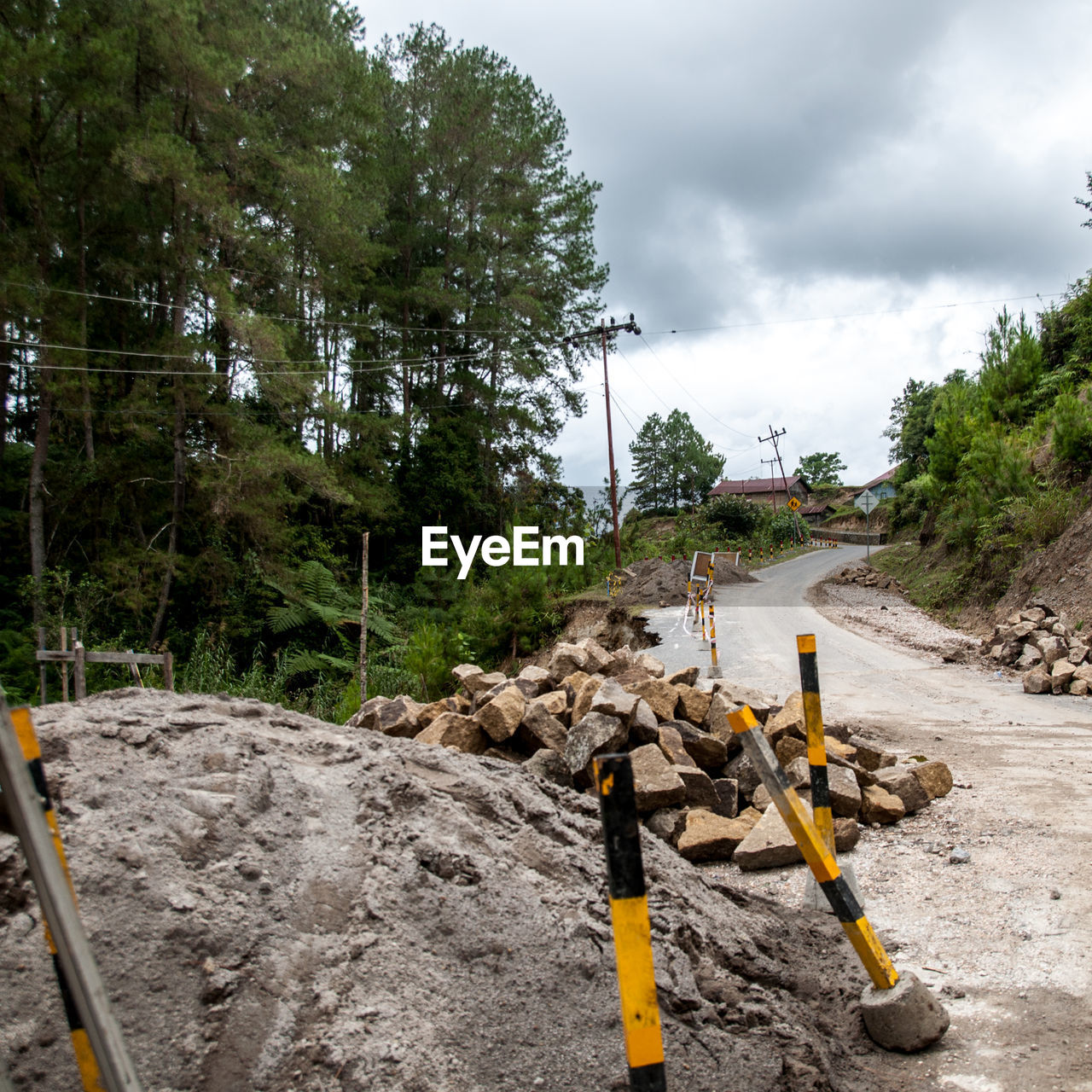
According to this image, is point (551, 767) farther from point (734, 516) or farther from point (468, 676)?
point (734, 516)

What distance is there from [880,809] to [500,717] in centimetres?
279

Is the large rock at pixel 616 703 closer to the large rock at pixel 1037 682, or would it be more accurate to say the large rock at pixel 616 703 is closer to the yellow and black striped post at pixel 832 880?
the yellow and black striped post at pixel 832 880

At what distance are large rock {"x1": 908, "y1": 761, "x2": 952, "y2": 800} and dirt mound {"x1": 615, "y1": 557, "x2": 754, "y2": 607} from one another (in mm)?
15734

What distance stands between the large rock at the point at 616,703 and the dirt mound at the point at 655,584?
15956 mm

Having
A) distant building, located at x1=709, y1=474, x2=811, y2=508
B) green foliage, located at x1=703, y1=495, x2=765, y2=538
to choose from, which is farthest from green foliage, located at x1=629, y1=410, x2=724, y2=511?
green foliage, located at x1=703, y1=495, x2=765, y2=538

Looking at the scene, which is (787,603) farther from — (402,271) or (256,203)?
(402,271)

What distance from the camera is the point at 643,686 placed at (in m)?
6.29

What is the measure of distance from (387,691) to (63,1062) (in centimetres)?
1381

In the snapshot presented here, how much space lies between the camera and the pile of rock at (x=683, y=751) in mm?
4734

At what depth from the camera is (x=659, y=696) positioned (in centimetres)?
621

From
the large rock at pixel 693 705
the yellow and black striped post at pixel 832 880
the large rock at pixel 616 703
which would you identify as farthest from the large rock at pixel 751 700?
the yellow and black striped post at pixel 832 880

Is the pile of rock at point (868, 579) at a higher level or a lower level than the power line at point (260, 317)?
lower

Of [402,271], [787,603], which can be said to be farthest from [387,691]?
[402,271]

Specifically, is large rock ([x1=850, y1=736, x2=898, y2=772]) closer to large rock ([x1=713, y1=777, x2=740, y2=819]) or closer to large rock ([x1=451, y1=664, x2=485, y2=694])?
large rock ([x1=713, y1=777, x2=740, y2=819])
